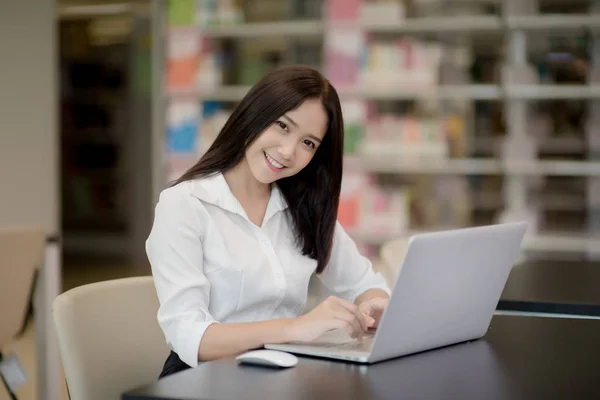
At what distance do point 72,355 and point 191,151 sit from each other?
382cm

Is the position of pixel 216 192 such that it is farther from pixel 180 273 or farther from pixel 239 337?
pixel 239 337

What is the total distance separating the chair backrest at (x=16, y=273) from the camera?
2934 millimetres

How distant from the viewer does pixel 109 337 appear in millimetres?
1684

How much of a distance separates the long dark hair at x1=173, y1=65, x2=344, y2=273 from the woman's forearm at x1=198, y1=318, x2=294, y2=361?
36 cm

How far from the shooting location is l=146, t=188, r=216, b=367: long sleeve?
1.61 meters

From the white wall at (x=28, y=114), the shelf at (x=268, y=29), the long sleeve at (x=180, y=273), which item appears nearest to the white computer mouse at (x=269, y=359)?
the long sleeve at (x=180, y=273)

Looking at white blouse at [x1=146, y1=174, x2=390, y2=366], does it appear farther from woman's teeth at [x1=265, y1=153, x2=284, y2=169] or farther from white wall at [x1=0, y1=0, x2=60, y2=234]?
white wall at [x1=0, y1=0, x2=60, y2=234]

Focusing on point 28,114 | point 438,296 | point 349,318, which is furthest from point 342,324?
point 28,114

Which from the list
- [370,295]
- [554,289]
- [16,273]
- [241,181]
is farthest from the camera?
[16,273]

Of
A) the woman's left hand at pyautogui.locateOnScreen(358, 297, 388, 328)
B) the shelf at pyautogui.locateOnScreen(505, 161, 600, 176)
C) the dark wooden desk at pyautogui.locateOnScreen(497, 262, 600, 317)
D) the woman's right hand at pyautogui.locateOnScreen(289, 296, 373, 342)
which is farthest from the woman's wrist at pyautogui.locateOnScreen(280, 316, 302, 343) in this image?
the shelf at pyautogui.locateOnScreen(505, 161, 600, 176)

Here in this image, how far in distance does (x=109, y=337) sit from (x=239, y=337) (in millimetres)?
276

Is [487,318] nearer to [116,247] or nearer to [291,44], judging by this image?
[291,44]

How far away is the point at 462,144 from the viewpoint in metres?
5.08

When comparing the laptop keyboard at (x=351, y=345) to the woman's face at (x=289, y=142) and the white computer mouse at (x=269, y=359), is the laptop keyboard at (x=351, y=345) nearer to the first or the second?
the white computer mouse at (x=269, y=359)
